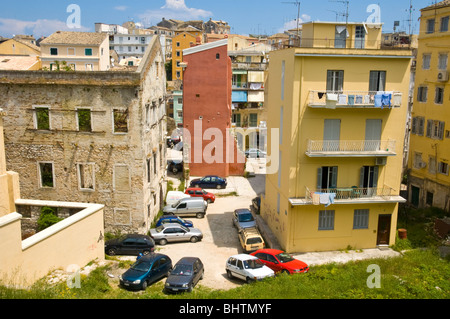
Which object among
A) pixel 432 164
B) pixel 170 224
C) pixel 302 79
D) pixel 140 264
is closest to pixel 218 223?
pixel 170 224

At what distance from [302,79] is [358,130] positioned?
15.7 feet

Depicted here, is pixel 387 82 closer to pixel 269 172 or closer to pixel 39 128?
pixel 269 172

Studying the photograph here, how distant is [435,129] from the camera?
3316 cm

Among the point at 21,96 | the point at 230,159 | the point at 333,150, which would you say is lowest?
the point at 230,159

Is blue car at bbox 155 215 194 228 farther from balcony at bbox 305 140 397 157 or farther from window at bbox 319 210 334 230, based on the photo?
balcony at bbox 305 140 397 157

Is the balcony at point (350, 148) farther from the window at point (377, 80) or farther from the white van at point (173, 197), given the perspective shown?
the white van at point (173, 197)

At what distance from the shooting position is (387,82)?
80.1ft

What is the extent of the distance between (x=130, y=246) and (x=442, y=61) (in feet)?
91.7

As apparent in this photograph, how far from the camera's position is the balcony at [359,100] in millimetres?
23500

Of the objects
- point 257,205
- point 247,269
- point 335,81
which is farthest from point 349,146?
point 257,205

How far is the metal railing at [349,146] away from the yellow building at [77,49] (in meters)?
39.7

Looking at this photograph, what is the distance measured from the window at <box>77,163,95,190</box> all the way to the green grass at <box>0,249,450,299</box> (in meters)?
7.40

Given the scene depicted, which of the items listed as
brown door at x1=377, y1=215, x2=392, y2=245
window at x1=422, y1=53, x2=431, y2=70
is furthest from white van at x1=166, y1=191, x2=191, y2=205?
window at x1=422, y1=53, x2=431, y2=70

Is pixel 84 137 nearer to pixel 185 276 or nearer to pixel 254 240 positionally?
pixel 185 276
